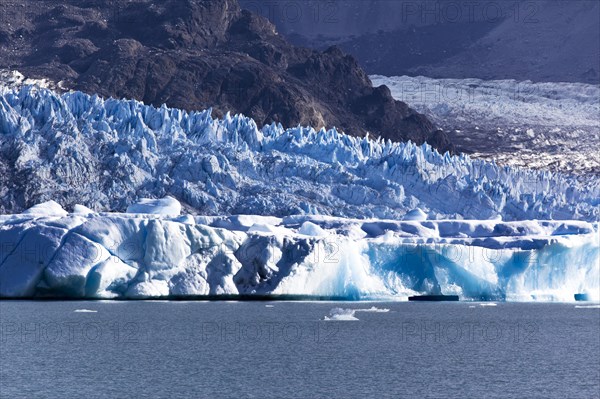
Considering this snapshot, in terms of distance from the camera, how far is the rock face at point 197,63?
102 meters

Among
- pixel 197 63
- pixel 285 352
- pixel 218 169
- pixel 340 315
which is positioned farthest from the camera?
pixel 197 63

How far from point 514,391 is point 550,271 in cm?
2166

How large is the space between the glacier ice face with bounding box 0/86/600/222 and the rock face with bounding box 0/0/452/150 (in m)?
33.3

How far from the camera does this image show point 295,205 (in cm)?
6034

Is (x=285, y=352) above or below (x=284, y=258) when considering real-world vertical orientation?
below

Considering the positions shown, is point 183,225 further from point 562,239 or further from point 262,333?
point 562,239

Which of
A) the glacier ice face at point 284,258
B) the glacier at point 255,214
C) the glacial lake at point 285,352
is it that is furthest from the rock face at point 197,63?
the glacial lake at point 285,352

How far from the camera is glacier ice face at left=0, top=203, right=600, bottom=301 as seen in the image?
4041 cm

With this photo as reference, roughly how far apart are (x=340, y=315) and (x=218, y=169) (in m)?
20.1

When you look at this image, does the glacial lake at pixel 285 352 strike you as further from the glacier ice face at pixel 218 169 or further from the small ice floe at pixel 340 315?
→ the glacier ice face at pixel 218 169

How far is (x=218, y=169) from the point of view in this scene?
59844 millimetres

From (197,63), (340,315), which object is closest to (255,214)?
(340,315)

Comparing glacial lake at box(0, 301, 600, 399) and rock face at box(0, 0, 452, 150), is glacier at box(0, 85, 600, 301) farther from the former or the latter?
rock face at box(0, 0, 452, 150)

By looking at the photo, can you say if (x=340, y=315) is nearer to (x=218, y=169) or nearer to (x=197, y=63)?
(x=218, y=169)
